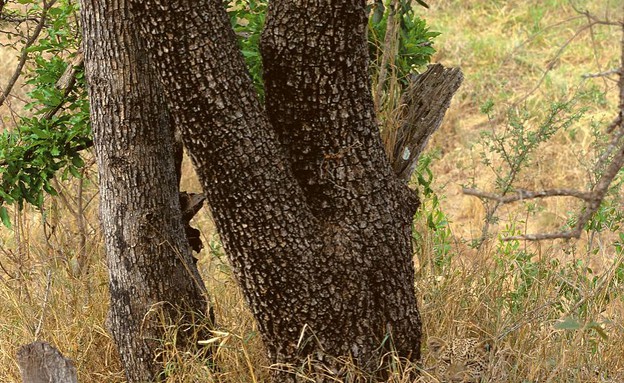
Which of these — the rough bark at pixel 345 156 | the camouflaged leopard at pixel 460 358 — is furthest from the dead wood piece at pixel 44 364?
the camouflaged leopard at pixel 460 358

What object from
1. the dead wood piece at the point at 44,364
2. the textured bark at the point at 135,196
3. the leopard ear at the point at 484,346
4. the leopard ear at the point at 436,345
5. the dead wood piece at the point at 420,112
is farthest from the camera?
the leopard ear at the point at 484,346

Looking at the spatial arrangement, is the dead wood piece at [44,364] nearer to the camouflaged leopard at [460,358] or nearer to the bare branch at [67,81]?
the bare branch at [67,81]

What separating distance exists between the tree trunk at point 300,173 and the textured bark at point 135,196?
451 mm

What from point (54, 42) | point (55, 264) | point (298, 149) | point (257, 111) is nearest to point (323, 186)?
point (298, 149)

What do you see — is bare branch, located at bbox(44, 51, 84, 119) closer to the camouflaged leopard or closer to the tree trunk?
the tree trunk

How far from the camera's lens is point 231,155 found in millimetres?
2547

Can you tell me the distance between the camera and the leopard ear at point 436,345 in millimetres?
3217

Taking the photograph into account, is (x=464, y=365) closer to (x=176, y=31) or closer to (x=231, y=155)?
(x=231, y=155)

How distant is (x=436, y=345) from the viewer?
11.1ft

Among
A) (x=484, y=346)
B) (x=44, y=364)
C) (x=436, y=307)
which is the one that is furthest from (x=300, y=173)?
(x=484, y=346)

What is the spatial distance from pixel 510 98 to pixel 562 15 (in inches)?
54.8

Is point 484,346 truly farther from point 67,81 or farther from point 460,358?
point 67,81

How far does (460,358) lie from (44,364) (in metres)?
1.60

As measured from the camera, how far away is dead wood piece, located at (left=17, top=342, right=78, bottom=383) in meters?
2.49
